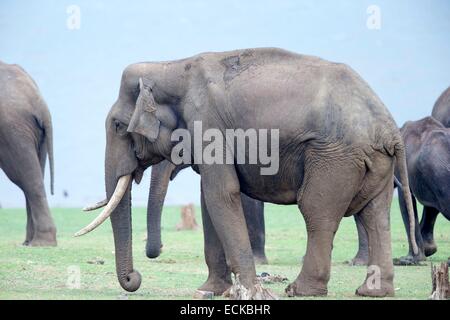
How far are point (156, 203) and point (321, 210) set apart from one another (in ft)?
14.4

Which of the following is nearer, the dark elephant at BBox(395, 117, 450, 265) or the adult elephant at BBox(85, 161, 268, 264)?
the adult elephant at BBox(85, 161, 268, 264)

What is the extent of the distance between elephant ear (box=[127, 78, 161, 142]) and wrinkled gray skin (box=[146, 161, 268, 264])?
2437mm

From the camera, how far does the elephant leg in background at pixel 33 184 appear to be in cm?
1948

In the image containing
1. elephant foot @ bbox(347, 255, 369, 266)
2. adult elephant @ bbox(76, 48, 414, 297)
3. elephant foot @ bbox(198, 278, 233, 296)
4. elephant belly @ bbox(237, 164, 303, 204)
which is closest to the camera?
adult elephant @ bbox(76, 48, 414, 297)

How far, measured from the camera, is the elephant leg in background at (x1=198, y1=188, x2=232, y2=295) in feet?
46.4

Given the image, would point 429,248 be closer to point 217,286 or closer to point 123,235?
point 217,286

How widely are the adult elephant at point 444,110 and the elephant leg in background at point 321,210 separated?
27.8 feet

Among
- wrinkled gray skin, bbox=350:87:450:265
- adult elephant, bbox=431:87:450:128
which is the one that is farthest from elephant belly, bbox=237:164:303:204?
adult elephant, bbox=431:87:450:128

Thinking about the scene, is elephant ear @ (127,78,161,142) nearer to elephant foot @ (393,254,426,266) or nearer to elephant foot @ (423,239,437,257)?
elephant foot @ (393,254,426,266)

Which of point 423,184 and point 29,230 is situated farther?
point 29,230

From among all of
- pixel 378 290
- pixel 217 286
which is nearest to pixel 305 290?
pixel 378 290

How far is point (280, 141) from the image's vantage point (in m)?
13.4

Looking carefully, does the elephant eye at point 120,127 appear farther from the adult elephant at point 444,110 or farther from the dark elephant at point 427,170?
the adult elephant at point 444,110

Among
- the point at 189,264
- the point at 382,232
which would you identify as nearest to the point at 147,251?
the point at 189,264
